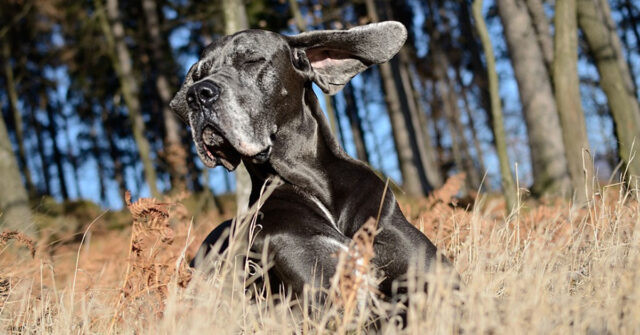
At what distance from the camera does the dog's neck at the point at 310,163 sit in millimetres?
3617

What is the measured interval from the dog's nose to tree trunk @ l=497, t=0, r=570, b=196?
21.2 feet

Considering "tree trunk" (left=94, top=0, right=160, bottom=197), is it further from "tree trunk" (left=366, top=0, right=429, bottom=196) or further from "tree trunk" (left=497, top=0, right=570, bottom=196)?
"tree trunk" (left=497, top=0, right=570, bottom=196)

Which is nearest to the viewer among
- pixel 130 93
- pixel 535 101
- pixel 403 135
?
pixel 535 101

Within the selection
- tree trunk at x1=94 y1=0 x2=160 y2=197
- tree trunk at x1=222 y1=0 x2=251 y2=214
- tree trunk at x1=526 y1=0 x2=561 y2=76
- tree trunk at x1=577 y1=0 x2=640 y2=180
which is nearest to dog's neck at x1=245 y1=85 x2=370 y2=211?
tree trunk at x1=222 y1=0 x2=251 y2=214

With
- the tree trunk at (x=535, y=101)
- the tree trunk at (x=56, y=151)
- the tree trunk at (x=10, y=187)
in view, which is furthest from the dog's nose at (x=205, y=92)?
the tree trunk at (x=56, y=151)

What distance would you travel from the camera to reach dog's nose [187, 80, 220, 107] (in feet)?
11.1

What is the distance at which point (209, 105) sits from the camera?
11.3ft

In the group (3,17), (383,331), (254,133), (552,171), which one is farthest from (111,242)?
(3,17)

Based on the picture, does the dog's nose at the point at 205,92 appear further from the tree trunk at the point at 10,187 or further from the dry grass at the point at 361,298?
the tree trunk at the point at 10,187

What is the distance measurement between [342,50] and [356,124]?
74.5ft

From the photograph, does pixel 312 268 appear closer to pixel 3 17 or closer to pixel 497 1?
pixel 497 1

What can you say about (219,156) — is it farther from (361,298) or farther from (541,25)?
(541,25)

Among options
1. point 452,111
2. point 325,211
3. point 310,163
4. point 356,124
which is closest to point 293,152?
point 310,163

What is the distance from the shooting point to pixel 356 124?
2688 centimetres
